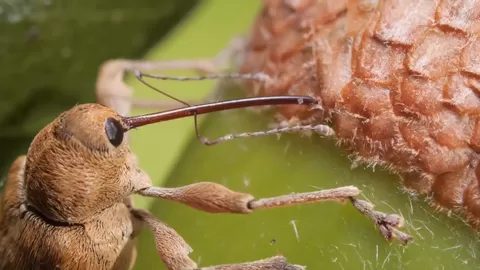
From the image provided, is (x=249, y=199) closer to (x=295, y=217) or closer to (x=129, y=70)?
(x=295, y=217)

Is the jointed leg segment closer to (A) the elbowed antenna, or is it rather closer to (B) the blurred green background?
(B) the blurred green background

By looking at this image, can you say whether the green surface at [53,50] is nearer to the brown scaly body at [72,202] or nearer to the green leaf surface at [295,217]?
the brown scaly body at [72,202]

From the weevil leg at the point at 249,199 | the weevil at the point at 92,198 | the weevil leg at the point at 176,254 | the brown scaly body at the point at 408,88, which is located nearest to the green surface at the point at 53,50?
the weevil at the point at 92,198

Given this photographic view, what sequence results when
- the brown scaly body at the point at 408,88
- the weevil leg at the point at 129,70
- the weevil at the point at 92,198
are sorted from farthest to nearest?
the weevil leg at the point at 129,70 < the weevil at the point at 92,198 < the brown scaly body at the point at 408,88

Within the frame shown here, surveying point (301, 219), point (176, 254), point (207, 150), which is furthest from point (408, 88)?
point (176, 254)

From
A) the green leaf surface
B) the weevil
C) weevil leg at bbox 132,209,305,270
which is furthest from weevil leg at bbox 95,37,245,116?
weevil leg at bbox 132,209,305,270

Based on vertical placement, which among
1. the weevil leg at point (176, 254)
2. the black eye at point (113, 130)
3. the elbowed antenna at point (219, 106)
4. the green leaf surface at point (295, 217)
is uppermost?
the elbowed antenna at point (219, 106)

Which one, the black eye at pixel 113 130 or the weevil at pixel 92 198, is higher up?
the black eye at pixel 113 130
